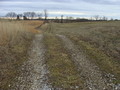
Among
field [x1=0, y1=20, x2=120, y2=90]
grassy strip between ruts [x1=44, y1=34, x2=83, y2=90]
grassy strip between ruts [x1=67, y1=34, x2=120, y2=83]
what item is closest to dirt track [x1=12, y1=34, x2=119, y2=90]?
field [x1=0, y1=20, x2=120, y2=90]

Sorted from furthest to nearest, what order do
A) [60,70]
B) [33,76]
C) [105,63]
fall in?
[105,63] → [60,70] → [33,76]

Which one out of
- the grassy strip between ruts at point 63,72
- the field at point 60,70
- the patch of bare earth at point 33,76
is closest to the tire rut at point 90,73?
the field at point 60,70

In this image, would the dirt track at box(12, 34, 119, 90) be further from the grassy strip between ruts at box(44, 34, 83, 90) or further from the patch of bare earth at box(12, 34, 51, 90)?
the grassy strip between ruts at box(44, 34, 83, 90)

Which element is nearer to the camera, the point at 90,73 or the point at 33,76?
the point at 33,76

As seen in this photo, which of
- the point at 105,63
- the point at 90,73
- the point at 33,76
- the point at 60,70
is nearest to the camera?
the point at 33,76

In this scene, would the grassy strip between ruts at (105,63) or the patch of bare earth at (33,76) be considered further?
the grassy strip between ruts at (105,63)

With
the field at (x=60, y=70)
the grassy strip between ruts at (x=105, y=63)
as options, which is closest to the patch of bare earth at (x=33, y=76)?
the field at (x=60, y=70)

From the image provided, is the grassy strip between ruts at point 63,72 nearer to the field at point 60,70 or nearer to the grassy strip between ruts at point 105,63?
the field at point 60,70

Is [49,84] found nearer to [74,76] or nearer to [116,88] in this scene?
[74,76]

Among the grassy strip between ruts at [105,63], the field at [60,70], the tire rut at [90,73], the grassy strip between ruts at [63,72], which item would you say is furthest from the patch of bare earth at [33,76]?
the grassy strip between ruts at [105,63]

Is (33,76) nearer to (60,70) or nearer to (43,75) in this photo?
(43,75)

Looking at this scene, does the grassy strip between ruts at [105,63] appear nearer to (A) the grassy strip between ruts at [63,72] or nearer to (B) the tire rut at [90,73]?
(B) the tire rut at [90,73]

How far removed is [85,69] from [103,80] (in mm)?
1076

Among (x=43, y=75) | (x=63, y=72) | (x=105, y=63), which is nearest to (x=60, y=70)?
(x=63, y=72)
